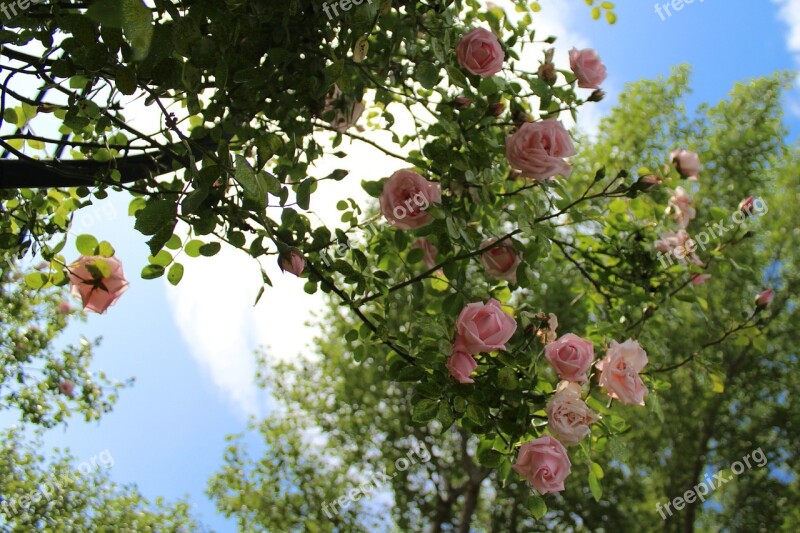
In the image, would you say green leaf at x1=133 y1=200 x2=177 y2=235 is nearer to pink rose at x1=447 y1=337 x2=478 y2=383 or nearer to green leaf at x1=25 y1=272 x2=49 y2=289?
pink rose at x1=447 y1=337 x2=478 y2=383

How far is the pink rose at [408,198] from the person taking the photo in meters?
2.39

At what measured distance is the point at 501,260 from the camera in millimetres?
2559

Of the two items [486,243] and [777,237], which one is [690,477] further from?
[486,243]

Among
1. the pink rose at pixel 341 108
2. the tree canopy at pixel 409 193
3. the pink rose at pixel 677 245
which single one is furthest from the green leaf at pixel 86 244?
the pink rose at pixel 677 245

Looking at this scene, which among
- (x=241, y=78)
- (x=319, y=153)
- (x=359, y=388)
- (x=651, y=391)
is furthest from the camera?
(x=359, y=388)

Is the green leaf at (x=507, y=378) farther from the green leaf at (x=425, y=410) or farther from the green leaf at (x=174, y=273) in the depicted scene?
the green leaf at (x=174, y=273)

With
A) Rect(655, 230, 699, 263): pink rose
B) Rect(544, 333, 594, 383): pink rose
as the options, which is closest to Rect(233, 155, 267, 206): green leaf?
Rect(544, 333, 594, 383): pink rose

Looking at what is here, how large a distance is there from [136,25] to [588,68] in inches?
85.9

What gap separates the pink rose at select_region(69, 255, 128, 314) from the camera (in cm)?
255

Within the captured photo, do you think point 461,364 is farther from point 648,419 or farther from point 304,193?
point 648,419

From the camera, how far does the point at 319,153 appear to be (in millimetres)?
3027

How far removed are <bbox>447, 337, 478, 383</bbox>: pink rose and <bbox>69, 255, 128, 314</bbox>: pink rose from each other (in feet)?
4.15

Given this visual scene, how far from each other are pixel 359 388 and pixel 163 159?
9.71 m

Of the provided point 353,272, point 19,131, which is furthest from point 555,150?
point 19,131
